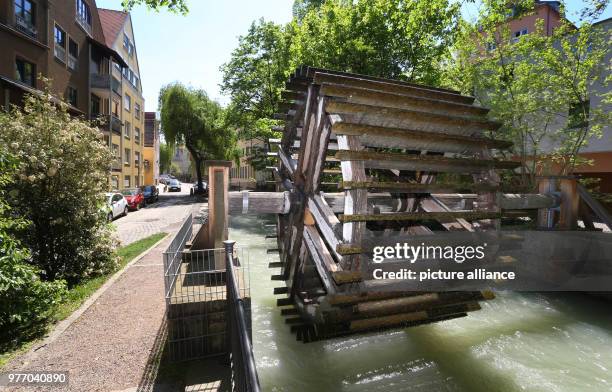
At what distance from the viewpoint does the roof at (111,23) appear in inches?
1093

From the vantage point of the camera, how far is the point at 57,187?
6730 millimetres

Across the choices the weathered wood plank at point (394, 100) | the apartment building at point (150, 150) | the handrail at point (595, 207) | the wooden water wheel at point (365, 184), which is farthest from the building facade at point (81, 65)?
the handrail at point (595, 207)

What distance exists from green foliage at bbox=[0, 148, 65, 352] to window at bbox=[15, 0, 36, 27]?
639 inches

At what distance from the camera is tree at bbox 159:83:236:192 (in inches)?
1171

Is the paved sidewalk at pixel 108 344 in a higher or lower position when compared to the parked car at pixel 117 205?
lower

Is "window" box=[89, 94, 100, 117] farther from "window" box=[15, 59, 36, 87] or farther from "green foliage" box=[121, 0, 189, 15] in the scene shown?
"green foliage" box=[121, 0, 189, 15]

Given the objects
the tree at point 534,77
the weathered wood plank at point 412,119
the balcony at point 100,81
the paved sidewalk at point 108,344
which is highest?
the balcony at point 100,81

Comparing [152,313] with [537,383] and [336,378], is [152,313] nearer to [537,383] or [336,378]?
[336,378]

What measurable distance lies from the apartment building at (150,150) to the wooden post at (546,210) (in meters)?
40.9

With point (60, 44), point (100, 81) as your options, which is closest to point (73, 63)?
point (60, 44)

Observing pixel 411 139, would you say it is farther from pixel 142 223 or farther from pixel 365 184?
pixel 142 223

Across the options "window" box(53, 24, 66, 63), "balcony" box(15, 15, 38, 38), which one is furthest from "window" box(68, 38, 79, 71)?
"balcony" box(15, 15, 38, 38)

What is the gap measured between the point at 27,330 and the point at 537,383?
6812 millimetres

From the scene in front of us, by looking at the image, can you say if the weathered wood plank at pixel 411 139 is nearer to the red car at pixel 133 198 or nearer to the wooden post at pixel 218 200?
the wooden post at pixel 218 200
